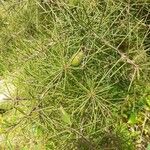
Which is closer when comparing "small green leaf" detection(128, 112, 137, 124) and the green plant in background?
the green plant in background

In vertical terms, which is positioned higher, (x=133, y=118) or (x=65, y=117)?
(x=65, y=117)

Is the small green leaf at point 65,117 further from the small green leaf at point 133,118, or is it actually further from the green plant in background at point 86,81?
the small green leaf at point 133,118

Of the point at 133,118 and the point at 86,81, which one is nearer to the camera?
the point at 86,81

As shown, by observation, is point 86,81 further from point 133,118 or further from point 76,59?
point 133,118

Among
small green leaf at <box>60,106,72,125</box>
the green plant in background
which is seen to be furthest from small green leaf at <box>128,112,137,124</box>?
small green leaf at <box>60,106,72,125</box>

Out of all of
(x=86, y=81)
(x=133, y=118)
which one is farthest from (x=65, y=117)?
(x=133, y=118)

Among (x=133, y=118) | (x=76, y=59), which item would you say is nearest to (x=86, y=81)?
(x=76, y=59)

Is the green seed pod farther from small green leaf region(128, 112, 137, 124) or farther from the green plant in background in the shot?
small green leaf region(128, 112, 137, 124)

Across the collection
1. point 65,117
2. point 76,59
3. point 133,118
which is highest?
point 76,59

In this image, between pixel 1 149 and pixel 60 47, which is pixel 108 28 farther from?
pixel 1 149
